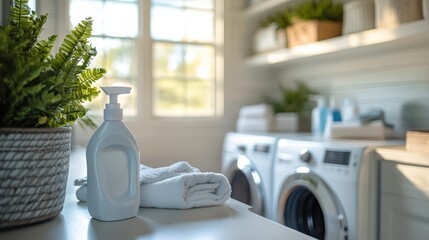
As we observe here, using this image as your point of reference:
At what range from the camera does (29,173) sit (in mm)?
725

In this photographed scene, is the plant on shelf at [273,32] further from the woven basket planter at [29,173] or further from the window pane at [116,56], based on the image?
the woven basket planter at [29,173]

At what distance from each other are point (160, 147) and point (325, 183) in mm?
1581

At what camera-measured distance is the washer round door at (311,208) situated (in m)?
1.86

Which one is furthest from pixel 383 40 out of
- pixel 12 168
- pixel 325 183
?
pixel 12 168

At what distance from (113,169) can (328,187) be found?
54.5 inches

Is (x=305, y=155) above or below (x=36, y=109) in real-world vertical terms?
below

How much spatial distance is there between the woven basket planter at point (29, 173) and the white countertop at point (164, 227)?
33 millimetres

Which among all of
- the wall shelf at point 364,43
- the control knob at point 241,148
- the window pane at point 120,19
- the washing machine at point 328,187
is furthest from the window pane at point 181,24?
the washing machine at point 328,187

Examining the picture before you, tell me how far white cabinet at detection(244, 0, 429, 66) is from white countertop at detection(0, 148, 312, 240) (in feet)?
5.06

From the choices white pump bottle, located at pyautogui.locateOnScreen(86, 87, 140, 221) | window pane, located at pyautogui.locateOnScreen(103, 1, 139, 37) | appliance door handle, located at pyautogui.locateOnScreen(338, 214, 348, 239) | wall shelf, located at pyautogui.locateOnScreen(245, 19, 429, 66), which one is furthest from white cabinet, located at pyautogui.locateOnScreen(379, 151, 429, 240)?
window pane, located at pyautogui.locateOnScreen(103, 1, 139, 37)

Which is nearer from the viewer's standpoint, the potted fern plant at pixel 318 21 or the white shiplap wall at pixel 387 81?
the white shiplap wall at pixel 387 81

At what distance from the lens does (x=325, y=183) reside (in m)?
1.94

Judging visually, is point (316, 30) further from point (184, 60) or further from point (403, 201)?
point (403, 201)

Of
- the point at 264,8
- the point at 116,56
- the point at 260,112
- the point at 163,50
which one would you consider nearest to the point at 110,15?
the point at 116,56
